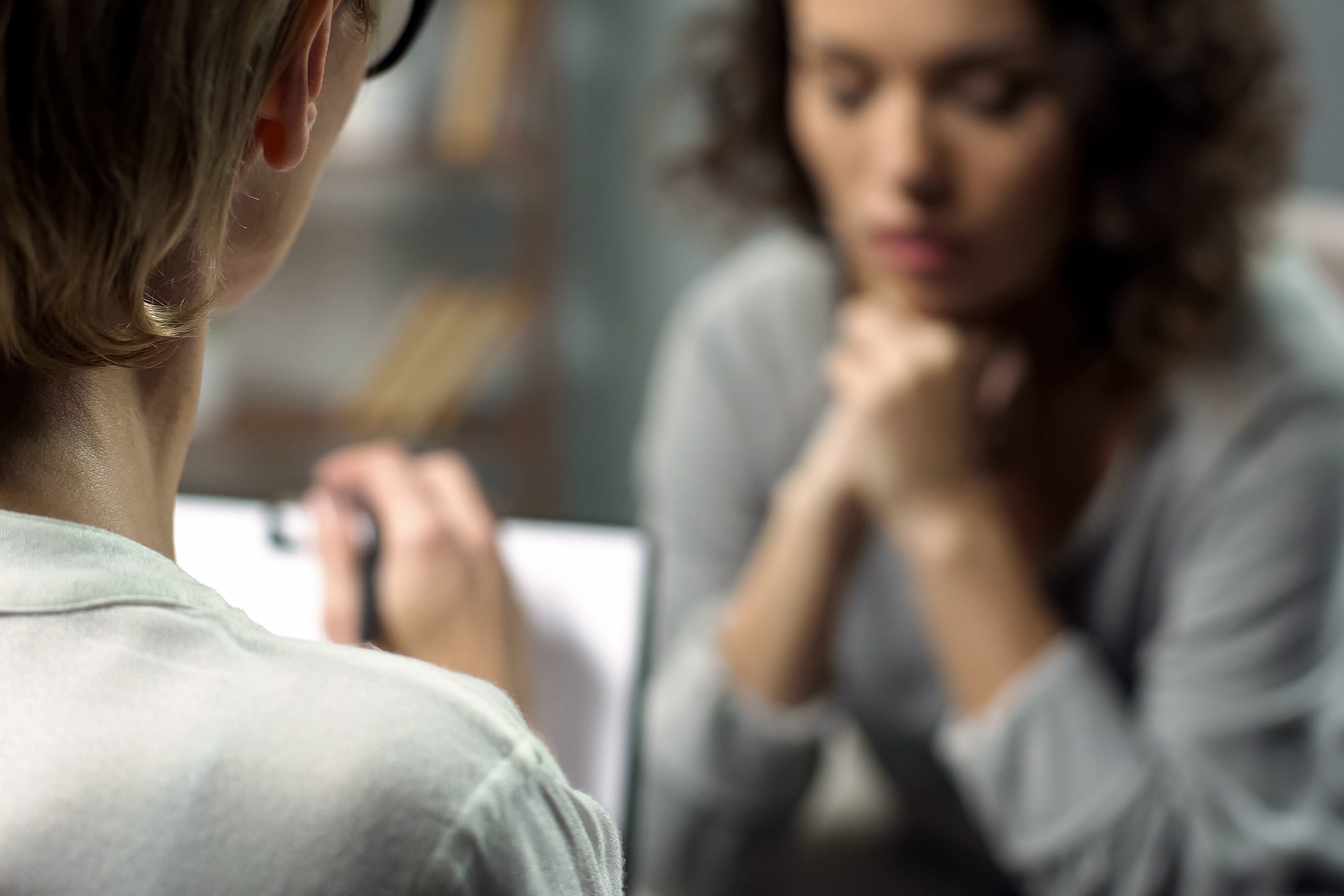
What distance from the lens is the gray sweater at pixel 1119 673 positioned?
33.2 inches

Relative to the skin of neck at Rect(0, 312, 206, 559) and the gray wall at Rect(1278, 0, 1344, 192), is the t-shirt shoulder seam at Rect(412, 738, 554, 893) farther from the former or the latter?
the gray wall at Rect(1278, 0, 1344, 192)

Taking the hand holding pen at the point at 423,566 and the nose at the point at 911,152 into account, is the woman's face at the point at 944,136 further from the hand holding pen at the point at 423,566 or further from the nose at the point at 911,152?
the hand holding pen at the point at 423,566

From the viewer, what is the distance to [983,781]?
0.86 m

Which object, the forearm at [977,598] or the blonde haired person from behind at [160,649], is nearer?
the blonde haired person from behind at [160,649]

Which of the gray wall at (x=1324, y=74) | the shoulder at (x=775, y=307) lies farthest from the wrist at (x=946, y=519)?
the gray wall at (x=1324, y=74)

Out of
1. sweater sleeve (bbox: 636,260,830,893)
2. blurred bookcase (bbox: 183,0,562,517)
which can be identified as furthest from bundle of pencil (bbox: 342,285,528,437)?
sweater sleeve (bbox: 636,260,830,893)

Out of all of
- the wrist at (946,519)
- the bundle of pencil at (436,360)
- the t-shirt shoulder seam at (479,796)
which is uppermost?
the t-shirt shoulder seam at (479,796)

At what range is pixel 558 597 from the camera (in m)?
0.63

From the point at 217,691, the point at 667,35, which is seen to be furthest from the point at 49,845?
the point at 667,35

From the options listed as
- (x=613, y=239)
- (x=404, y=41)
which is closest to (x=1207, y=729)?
(x=404, y=41)

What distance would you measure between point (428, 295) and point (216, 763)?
6.09 ft

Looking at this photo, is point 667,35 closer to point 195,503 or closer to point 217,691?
point 195,503

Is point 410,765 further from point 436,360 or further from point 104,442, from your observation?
point 436,360

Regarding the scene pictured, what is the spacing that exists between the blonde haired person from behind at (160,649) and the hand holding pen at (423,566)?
285 millimetres
